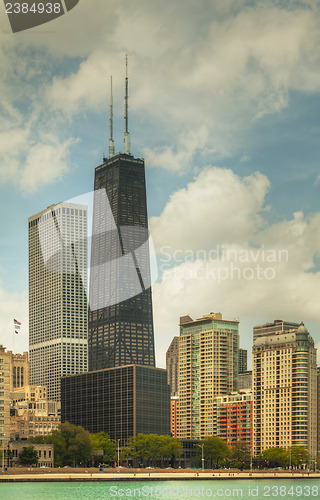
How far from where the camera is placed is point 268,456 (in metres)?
161

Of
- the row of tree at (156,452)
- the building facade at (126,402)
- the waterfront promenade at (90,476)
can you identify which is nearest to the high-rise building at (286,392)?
the row of tree at (156,452)

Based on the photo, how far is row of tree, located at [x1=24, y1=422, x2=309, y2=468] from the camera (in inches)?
5443

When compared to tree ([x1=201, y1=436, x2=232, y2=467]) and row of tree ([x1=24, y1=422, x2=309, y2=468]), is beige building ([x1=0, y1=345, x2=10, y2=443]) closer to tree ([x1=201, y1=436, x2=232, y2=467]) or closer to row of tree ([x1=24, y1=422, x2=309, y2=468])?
row of tree ([x1=24, y1=422, x2=309, y2=468])

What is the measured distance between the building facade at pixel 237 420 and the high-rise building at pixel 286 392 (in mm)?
8885

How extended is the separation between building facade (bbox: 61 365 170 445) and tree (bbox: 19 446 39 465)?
52.5 metres

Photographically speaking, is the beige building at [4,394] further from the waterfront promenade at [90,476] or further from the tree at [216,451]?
the tree at [216,451]

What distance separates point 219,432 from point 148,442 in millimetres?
46028

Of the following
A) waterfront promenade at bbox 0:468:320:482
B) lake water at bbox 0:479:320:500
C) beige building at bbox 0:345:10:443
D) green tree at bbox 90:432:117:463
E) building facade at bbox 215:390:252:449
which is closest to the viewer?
lake water at bbox 0:479:320:500

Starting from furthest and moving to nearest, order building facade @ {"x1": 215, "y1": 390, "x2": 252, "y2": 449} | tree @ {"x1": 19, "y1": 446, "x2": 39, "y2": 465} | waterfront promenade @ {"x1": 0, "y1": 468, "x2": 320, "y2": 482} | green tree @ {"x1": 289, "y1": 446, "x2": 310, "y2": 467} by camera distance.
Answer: building facade @ {"x1": 215, "y1": 390, "x2": 252, "y2": 449}
green tree @ {"x1": 289, "y1": 446, "x2": 310, "y2": 467}
tree @ {"x1": 19, "y1": 446, "x2": 39, "y2": 465}
waterfront promenade @ {"x1": 0, "y1": 468, "x2": 320, "y2": 482}

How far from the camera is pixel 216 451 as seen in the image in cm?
16312

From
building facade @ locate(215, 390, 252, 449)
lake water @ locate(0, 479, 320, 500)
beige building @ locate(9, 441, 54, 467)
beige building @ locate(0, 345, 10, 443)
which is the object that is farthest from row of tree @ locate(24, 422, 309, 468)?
lake water @ locate(0, 479, 320, 500)

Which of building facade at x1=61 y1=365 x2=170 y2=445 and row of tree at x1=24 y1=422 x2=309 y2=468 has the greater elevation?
building facade at x1=61 y1=365 x2=170 y2=445

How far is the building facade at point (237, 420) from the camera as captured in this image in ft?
627

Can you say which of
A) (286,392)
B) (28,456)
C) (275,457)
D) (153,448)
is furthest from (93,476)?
(286,392)
